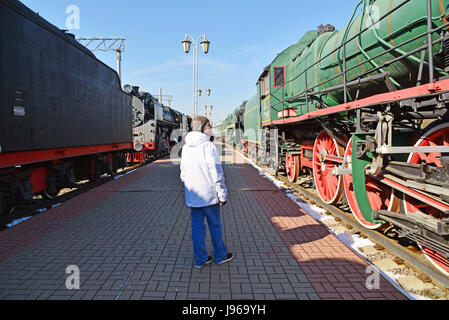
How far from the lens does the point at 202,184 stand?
10.2 feet

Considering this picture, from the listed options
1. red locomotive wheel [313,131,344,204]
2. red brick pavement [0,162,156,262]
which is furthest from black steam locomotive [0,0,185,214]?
red locomotive wheel [313,131,344,204]

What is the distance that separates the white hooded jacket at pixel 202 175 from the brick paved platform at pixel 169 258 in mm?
827

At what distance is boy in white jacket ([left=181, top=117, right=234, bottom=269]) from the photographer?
123 inches

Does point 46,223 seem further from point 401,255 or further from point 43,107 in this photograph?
point 401,255

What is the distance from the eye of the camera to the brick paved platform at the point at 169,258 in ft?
9.02

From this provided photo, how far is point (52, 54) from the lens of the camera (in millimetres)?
5434

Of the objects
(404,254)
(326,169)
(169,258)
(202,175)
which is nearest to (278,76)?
(326,169)

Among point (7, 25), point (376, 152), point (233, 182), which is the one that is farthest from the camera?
point (233, 182)

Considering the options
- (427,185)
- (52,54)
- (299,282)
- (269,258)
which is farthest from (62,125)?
(427,185)

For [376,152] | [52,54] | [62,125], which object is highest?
[52,54]

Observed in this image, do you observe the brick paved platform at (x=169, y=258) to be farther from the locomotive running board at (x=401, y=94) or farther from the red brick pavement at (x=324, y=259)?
the locomotive running board at (x=401, y=94)
